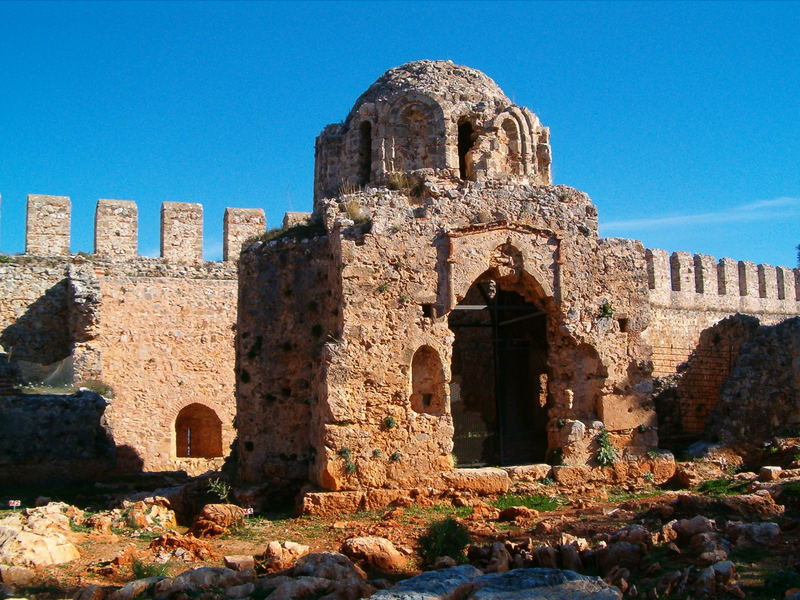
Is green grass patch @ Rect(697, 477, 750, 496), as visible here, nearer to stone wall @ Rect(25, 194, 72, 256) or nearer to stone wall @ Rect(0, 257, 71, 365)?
stone wall @ Rect(0, 257, 71, 365)

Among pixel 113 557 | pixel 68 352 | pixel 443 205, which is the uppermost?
pixel 443 205

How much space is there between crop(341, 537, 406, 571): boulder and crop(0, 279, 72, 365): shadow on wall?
14407 mm

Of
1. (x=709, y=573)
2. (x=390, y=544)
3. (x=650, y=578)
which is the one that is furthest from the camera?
(x=390, y=544)

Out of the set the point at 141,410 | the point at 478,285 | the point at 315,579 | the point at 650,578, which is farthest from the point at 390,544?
the point at 141,410

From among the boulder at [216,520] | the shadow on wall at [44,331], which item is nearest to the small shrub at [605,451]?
the boulder at [216,520]

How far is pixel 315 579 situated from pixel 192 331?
15.1 m

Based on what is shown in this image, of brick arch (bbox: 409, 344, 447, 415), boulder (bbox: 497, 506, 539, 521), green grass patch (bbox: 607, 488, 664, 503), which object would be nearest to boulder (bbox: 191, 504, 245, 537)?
brick arch (bbox: 409, 344, 447, 415)

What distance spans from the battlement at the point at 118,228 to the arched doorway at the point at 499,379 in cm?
758

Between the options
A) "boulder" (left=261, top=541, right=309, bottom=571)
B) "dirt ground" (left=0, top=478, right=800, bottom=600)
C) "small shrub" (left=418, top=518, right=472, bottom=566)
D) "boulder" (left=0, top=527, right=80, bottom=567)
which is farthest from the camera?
"boulder" (left=0, top=527, right=80, bottom=567)

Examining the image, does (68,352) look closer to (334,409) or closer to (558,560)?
(334,409)

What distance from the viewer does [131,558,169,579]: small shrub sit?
334 inches

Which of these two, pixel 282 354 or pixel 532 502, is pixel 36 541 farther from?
pixel 532 502

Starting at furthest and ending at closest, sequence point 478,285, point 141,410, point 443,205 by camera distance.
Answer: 1. point 141,410
2. point 478,285
3. point 443,205

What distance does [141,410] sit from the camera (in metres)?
21.1
